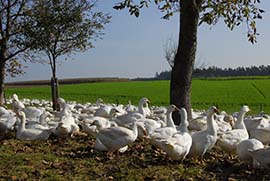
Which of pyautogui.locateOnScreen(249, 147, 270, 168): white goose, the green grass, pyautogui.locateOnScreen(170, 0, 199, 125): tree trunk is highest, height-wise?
pyautogui.locateOnScreen(170, 0, 199, 125): tree trunk

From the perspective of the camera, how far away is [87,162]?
9336 millimetres

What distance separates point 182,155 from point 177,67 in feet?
13.2

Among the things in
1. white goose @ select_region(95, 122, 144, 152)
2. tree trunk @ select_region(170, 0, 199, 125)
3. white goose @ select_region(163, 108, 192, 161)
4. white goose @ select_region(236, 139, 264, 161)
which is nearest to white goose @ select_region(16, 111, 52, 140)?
white goose @ select_region(95, 122, 144, 152)

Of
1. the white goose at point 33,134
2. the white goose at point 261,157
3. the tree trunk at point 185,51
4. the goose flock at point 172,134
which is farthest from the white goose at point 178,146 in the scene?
the white goose at point 33,134

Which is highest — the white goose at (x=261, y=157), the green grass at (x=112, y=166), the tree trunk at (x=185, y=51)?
the tree trunk at (x=185, y=51)

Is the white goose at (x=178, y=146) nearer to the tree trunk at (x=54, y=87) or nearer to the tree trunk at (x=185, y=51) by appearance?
the tree trunk at (x=185, y=51)

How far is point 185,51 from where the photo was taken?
12453 millimetres

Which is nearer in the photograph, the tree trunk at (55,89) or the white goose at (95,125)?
the white goose at (95,125)

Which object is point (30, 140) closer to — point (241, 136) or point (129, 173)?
point (129, 173)

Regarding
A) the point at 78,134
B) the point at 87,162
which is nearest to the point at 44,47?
the point at 78,134

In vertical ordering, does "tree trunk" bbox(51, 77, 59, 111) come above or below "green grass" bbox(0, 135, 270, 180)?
above

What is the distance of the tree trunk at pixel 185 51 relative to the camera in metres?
12.4

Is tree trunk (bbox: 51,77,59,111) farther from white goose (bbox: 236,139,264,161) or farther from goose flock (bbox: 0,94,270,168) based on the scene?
white goose (bbox: 236,139,264,161)

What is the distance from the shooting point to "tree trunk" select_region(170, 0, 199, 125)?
12.4 meters
